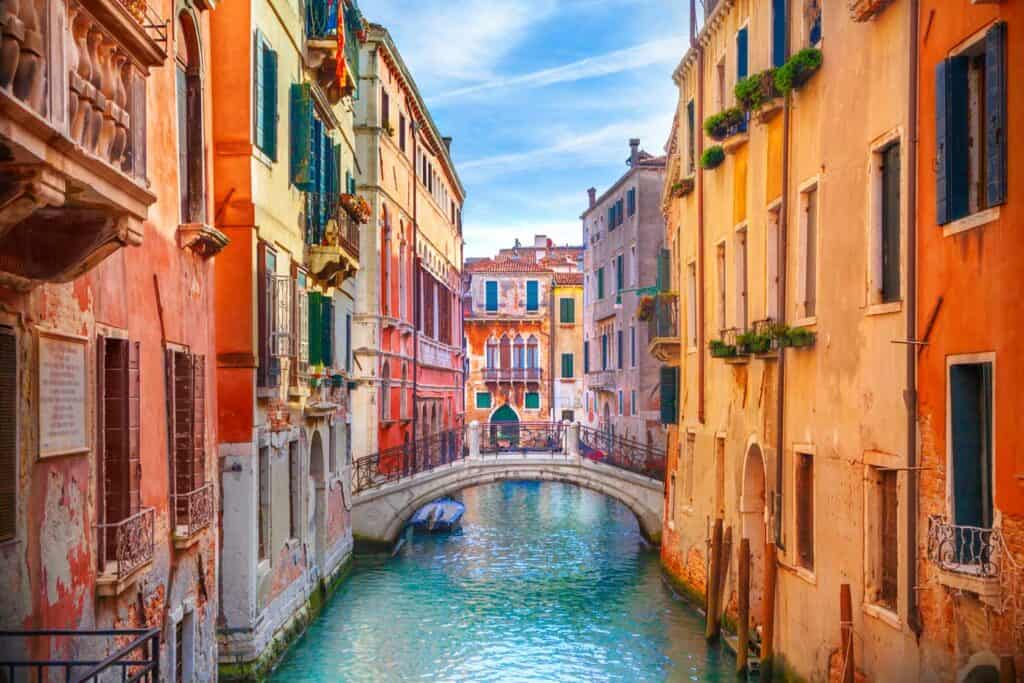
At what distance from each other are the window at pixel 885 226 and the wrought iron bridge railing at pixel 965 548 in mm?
2058

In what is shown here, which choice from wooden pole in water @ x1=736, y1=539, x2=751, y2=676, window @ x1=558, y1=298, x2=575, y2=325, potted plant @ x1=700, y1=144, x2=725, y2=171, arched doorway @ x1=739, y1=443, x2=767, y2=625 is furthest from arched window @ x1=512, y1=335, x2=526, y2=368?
wooden pole in water @ x1=736, y1=539, x2=751, y2=676

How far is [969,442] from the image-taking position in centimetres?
739

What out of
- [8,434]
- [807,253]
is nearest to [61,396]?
[8,434]

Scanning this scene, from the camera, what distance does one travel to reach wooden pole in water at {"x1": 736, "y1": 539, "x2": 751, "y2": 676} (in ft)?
40.6

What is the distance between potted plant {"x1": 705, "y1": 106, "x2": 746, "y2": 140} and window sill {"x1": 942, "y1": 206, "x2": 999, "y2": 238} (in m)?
5.84

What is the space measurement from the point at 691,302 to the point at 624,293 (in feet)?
54.9

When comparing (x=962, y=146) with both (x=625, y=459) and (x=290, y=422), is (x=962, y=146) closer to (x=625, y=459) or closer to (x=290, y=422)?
(x=290, y=422)

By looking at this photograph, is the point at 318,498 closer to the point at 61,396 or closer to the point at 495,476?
the point at 495,476

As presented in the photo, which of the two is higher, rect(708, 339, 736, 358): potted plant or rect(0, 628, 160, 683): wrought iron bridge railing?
rect(708, 339, 736, 358): potted plant

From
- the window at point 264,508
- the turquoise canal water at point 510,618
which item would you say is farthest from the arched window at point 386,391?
the window at point 264,508

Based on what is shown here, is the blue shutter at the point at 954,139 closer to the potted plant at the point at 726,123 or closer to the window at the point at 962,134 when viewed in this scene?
the window at the point at 962,134

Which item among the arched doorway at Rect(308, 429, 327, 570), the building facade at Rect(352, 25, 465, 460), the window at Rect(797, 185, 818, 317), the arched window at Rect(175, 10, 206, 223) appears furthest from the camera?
the building facade at Rect(352, 25, 465, 460)

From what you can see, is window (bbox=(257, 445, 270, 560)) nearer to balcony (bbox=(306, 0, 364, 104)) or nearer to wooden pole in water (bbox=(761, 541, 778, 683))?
balcony (bbox=(306, 0, 364, 104))

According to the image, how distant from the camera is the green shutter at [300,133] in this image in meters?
13.7
